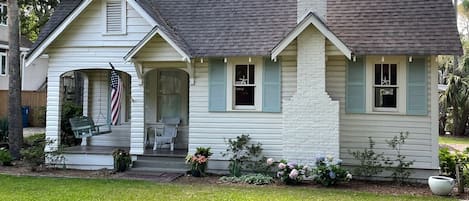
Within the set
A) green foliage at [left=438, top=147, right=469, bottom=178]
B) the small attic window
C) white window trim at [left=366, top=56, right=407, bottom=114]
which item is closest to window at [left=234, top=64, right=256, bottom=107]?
white window trim at [left=366, top=56, right=407, bottom=114]

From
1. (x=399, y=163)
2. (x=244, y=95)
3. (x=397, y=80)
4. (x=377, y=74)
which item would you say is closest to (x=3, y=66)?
(x=244, y=95)

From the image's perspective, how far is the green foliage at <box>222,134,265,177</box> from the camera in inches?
444

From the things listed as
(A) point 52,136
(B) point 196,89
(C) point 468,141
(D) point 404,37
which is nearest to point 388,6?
(D) point 404,37

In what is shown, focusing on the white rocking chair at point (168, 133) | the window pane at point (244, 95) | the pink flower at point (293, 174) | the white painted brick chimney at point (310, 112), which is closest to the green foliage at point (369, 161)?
the white painted brick chimney at point (310, 112)

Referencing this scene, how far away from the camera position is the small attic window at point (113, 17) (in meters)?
12.2

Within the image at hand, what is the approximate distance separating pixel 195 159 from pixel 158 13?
4771 millimetres

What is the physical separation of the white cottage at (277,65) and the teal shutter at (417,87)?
0.03m

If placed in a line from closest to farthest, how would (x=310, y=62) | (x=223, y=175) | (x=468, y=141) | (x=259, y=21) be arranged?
1. (x=310, y=62)
2. (x=223, y=175)
3. (x=259, y=21)
4. (x=468, y=141)

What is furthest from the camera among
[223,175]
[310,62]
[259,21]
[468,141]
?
[468,141]

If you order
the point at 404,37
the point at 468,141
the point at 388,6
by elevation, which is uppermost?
the point at 388,6

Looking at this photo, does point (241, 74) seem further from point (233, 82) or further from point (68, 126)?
point (68, 126)

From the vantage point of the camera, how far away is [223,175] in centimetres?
1155

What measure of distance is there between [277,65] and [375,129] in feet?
9.91

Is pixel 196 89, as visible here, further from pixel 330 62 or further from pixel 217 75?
pixel 330 62
